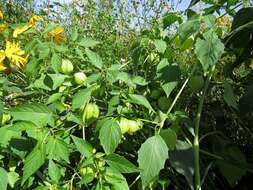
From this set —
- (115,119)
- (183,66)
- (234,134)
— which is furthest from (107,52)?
(115,119)

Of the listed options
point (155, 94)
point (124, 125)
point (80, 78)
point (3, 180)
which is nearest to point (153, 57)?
point (155, 94)

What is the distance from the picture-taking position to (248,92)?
1.42 m

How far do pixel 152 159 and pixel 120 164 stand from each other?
0.10 meters

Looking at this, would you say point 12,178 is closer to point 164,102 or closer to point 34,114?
point 34,114

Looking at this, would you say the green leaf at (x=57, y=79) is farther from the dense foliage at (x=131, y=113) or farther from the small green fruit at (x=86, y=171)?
the small green fruit at (x=86, y=171)

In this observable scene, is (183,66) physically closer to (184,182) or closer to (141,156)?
(184,182)

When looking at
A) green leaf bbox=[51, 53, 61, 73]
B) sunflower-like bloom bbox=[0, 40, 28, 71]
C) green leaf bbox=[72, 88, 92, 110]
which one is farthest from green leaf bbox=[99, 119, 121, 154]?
sunflower-like bloom bbox=[0, 40, 28, 71]

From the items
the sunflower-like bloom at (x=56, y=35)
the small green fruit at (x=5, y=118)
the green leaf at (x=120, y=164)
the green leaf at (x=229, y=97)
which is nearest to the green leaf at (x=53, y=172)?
the green leaf at (x=120, y=164)

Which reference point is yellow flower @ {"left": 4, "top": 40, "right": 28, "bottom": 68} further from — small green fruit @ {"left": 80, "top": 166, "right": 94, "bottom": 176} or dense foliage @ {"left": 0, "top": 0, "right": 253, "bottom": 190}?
small green fruit @ {"left": 80, "top": 166, "right": 94, "bottom": 176}

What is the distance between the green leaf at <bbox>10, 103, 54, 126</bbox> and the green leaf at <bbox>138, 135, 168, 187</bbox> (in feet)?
0.69

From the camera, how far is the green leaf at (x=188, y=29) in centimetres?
115

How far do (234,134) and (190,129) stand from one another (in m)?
0.41

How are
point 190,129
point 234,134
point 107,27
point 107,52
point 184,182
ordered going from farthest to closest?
point 107,27 → point 107,52 → point 234,134 → point 184,182 → point 190,129

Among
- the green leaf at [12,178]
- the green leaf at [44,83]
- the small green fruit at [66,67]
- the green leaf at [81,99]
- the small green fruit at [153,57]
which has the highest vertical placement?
the small green fruit at [153,57]
